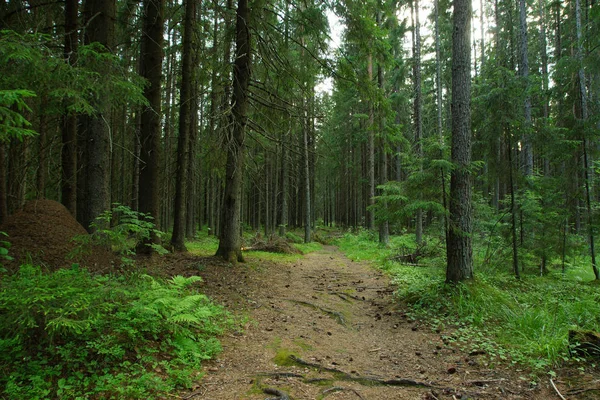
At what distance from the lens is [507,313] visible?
16.9 feet

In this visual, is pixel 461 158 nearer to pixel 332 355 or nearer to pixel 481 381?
pixel 481 381

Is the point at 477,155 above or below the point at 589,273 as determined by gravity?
above

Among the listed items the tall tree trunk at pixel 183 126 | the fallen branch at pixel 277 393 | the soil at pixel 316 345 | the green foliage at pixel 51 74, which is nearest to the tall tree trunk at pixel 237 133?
the soil at pixel 316 345

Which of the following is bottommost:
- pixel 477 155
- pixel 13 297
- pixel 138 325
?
pixel 138 325

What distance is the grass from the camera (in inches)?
157

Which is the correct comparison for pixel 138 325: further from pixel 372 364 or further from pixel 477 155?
pixel 477 155

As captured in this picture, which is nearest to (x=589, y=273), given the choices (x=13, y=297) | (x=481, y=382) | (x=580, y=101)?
(x=580, y=101)

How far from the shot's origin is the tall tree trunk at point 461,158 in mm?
6348

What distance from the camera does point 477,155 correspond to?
9.46 metres

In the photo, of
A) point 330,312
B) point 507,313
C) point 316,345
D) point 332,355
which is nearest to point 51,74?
point 316,345

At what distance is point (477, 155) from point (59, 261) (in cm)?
1034

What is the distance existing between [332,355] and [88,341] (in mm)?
2844

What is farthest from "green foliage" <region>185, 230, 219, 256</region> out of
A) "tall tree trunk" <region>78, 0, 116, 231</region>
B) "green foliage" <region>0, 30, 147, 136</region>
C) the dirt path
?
"green foliage" <region>0, 30, 147, 136</region>

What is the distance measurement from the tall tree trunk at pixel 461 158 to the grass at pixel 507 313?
50cm
